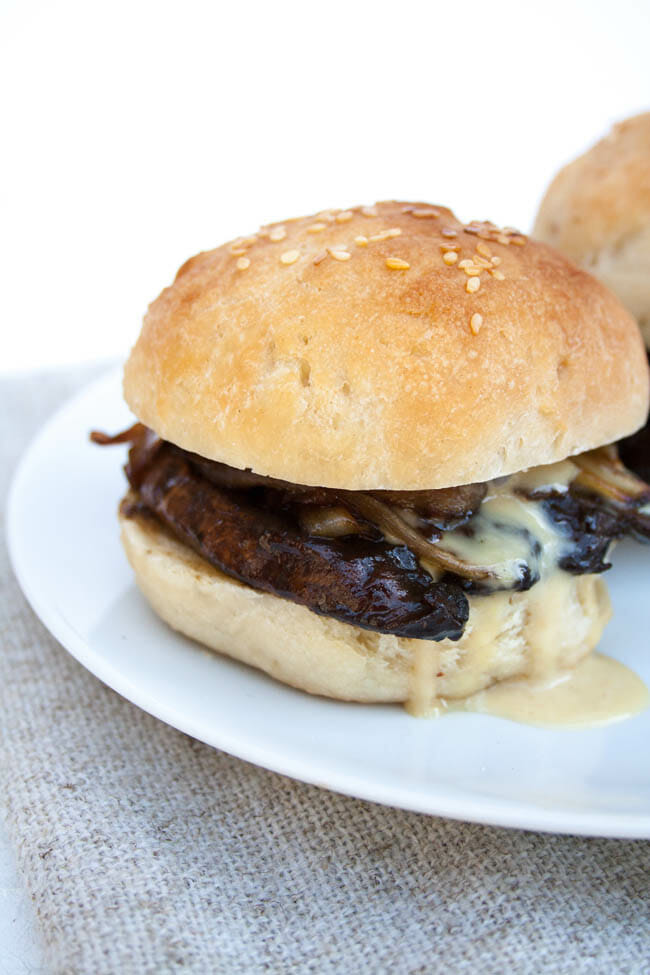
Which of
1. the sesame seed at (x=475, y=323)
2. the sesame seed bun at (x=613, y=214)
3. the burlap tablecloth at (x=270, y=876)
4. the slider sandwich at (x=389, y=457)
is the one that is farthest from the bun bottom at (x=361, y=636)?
the sesame seed bun at (x=613, y=214)

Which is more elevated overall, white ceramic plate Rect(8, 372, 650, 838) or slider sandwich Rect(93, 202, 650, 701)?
slider sandwich Rect(93, 202, 650, 701)

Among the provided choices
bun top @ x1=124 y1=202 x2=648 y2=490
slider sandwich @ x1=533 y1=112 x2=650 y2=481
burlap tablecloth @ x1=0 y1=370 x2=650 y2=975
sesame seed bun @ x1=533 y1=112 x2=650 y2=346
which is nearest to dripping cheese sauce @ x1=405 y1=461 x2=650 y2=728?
bun top @ x1=124 y1=202 x2=648 y2=490

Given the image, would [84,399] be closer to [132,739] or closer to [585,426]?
[132,739]

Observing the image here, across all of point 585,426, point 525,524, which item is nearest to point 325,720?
point 525,524

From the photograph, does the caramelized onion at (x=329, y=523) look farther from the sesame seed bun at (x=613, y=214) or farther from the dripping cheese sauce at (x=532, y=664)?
the sesame seed bun at (x=613, y=214)

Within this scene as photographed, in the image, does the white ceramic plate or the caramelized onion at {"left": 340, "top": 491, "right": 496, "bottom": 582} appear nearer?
the white ceramic plate

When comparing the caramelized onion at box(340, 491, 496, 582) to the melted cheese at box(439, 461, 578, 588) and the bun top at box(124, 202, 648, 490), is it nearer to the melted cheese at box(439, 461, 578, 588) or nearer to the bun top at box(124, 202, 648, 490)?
the melted cheese at box(439, 461, 578, 588)

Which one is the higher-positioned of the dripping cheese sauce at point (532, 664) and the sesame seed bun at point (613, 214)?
the sesame seed bun at point (613, 214)
